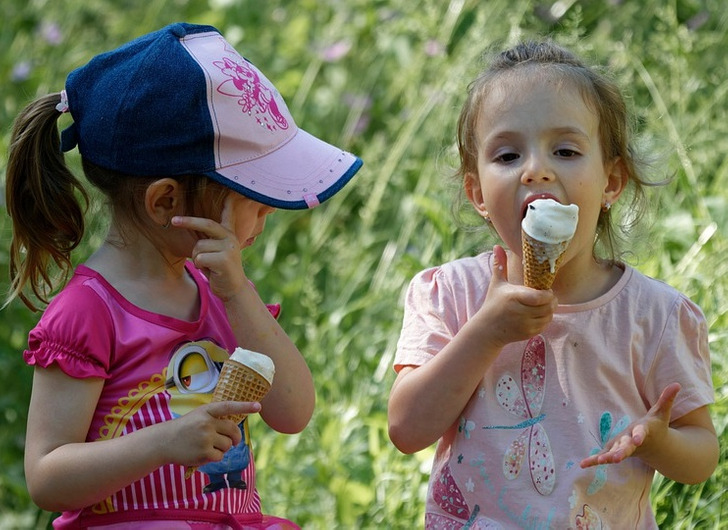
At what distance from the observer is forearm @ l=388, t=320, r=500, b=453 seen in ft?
6.13

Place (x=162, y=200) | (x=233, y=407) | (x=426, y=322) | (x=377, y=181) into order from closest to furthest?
(x=233, y=407), (x=162, y=200), (x=426, y=322), (x=377, y=181)

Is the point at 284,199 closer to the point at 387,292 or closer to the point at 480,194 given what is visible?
the point at 480,194

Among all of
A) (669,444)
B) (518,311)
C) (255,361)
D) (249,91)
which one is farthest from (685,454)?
(249,91)

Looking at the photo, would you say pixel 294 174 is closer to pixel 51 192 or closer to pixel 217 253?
pixel 217 253

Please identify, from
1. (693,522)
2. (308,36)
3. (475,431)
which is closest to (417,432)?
(475,431)

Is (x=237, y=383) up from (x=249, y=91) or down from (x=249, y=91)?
down

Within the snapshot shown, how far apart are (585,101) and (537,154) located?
0.52 ft

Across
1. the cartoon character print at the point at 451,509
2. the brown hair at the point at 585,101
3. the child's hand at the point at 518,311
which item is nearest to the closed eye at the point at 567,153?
the brown hair at the point at 585,101

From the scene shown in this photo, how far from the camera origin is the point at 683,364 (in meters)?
Result: 1.93

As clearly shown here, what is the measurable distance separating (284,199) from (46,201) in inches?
17.1

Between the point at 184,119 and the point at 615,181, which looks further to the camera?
the point at 615,181

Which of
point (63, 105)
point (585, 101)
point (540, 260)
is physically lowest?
point (540, 260)

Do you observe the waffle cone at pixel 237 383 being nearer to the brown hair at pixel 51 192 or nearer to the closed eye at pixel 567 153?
the brown hair at pixel 51 192

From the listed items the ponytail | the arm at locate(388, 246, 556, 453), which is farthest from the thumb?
the ponytail
